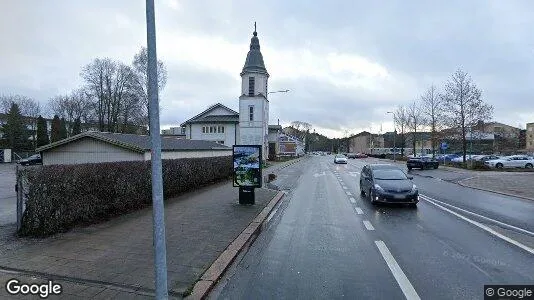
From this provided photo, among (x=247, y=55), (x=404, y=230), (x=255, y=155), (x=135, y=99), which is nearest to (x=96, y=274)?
(x=404, y=230)

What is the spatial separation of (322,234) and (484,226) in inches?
173

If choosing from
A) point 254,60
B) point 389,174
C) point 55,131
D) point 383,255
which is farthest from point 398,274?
point 55,131

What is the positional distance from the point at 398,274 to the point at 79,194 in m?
6.94

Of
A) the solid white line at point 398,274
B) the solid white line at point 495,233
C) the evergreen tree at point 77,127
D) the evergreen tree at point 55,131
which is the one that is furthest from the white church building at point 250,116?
the solid white line at point 398,274

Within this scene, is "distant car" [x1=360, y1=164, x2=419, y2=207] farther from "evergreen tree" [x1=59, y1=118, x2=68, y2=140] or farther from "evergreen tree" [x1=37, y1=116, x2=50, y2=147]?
"evergreen tree" [x1=59, y1=118, x2=68, y2=140]

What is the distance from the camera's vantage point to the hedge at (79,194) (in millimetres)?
7156

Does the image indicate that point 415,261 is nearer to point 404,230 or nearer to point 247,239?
point 404,230

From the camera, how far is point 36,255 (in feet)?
19.7

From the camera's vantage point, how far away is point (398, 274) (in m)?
5.53

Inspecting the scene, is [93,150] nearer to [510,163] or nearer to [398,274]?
[398,274]

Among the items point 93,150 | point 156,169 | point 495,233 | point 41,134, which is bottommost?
point 495,233

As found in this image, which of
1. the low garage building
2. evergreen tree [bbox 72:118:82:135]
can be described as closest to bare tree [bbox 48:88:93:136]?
evergreen tree [bbox 72:118:82:135]

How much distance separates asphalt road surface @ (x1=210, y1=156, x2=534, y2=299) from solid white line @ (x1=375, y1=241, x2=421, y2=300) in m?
0.01

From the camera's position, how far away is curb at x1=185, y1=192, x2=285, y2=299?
15.7 feet
